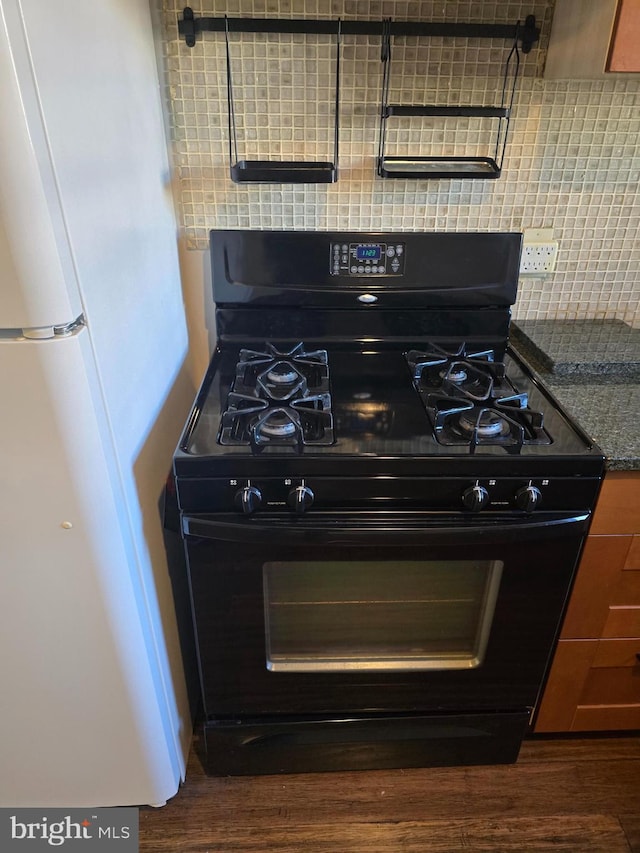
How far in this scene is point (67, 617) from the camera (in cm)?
103

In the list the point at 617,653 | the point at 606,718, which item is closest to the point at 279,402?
the point at 617,653

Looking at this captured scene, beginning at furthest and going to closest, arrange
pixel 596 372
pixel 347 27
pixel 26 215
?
pixel 596 372
pixel 347 27
pixel 26 215

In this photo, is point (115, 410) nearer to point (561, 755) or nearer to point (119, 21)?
point (119, 21)

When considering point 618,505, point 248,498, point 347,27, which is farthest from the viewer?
point 347,27

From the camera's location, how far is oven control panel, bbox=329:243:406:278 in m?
1.39

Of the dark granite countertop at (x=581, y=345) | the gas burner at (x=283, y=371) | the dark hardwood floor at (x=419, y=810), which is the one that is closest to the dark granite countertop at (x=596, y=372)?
the dark granite countertop at (x=581, y=345)

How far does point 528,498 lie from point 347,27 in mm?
1010

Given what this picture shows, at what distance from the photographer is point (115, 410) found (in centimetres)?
95

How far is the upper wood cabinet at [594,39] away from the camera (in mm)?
1007

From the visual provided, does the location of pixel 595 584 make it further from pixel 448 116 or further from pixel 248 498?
pixel 448 116

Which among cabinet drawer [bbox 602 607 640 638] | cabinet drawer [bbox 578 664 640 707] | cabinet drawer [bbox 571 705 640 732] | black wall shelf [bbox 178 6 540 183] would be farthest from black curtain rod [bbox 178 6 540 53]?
cabinet drawer [bbox 571 705 640 732]

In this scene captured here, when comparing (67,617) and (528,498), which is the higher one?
(528,498)

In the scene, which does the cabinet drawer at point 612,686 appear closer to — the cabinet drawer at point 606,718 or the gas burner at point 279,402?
the cabinet drawer at point 606,718

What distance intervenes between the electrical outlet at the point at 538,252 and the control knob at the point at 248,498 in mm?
918
